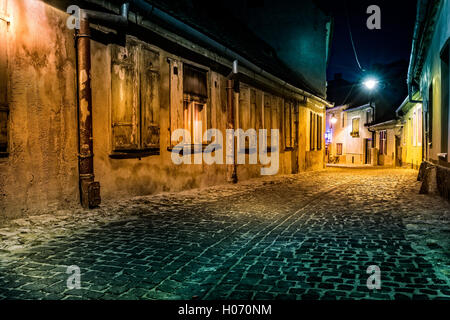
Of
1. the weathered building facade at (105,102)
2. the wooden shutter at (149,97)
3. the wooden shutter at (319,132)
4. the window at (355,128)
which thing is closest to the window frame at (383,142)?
the window at (355,128)

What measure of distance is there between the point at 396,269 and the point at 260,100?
11.6m

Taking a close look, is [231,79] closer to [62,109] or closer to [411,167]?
[62,109]

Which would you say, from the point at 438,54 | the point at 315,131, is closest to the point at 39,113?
the point at 438,54

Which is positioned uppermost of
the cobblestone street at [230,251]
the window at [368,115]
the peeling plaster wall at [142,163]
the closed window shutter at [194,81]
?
the window at [368,115]

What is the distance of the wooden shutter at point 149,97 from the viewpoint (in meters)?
8.45

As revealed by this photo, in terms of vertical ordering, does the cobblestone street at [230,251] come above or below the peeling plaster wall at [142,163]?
below

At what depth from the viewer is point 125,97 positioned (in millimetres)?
7879

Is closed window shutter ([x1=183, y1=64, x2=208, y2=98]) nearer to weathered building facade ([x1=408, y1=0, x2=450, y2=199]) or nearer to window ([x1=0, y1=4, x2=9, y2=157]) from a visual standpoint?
window ([x1=0, y1=4, x2=9, y2=157])

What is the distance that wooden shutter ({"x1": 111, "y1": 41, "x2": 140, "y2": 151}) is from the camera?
767 cm

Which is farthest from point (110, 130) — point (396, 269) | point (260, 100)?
point (260, 100)

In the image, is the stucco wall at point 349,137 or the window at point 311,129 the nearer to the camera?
the window at point 311,129

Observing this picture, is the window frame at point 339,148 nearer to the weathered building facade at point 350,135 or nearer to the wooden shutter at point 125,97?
the weathered building facade at point 350,135

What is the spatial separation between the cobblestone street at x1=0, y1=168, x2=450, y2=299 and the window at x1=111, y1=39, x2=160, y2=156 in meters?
1.52

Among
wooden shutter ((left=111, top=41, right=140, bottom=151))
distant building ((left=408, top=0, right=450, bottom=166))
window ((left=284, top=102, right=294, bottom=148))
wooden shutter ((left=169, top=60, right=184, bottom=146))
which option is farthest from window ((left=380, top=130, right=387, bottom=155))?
wooden shutter ((left=111, top=41, right=140, bottom=151))
